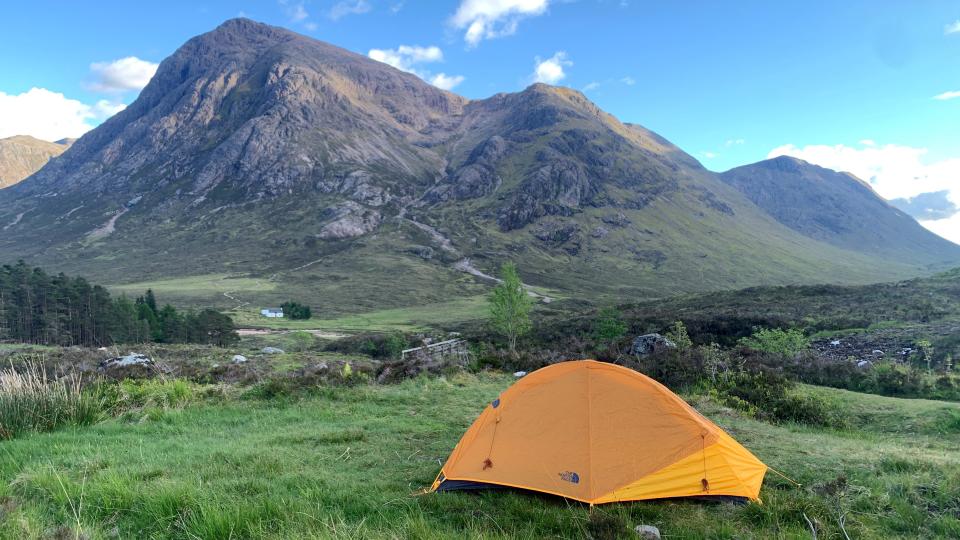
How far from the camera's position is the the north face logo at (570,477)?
6984mm

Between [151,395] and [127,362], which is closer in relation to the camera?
[151,395]

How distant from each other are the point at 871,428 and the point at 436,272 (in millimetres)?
146051

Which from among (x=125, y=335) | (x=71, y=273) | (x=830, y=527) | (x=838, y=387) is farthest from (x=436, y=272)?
(x=830, y=527)

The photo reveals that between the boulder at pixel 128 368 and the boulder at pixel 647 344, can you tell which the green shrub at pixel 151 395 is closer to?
the boulder at pixel 128 368

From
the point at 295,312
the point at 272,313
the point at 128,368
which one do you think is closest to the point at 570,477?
the point at 128,368

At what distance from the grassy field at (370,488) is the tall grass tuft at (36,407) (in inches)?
23.4

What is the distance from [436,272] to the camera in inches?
6137

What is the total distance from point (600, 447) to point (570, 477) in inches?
27.6

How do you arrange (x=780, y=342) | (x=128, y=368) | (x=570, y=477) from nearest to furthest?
(x=570, y=477)
(x=128, y=368)
(x=780, y=342)

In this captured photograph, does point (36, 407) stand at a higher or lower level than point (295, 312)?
higher

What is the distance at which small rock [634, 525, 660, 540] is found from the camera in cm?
556

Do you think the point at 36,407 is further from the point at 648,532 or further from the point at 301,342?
the point at 301,342

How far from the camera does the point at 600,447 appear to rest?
734cm

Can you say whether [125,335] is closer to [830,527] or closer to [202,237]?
[830,527]
